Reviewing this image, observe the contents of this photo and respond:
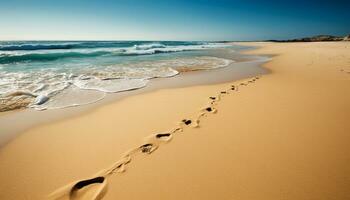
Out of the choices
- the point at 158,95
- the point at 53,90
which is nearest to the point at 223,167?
the point at 158,95

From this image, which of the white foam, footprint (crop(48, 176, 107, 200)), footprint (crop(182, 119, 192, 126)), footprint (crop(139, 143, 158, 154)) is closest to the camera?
footprint (crop(48, 176, 107, 200))

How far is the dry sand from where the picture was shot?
2.15 m

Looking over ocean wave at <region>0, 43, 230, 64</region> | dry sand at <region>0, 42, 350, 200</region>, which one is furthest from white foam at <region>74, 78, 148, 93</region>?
ocean wave at <region>0, 43, 230, 64</region>

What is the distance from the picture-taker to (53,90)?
20.7ft

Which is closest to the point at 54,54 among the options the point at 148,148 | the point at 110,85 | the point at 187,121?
the point at 110,85

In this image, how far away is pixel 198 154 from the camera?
8.93ft

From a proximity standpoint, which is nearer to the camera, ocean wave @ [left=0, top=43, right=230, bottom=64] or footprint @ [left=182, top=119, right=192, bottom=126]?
footprint @ [left=182, top=119, right=192, bottom=126]

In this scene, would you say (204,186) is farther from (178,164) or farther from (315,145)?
(315,145)

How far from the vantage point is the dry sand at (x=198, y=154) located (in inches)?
84.7

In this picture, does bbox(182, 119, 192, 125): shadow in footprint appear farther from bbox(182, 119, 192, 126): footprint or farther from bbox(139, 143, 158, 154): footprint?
bbox(139, 143, 158, 154): footprint

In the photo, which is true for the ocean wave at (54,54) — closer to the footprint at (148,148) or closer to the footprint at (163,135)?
the footprint at (163,135)

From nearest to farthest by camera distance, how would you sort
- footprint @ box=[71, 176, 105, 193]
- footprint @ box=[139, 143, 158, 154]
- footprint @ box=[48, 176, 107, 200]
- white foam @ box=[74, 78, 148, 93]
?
footprint @ box=[48, 176, 107, 200] → footprint @ box=[71, 176, 105, 193] → footprint @ box=[139, 143, 158, 154] → white foam @ box=[74, 78, 148, 93]

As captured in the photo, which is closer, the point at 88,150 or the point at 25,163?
the point at 25,163

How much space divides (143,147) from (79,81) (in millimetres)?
6047
